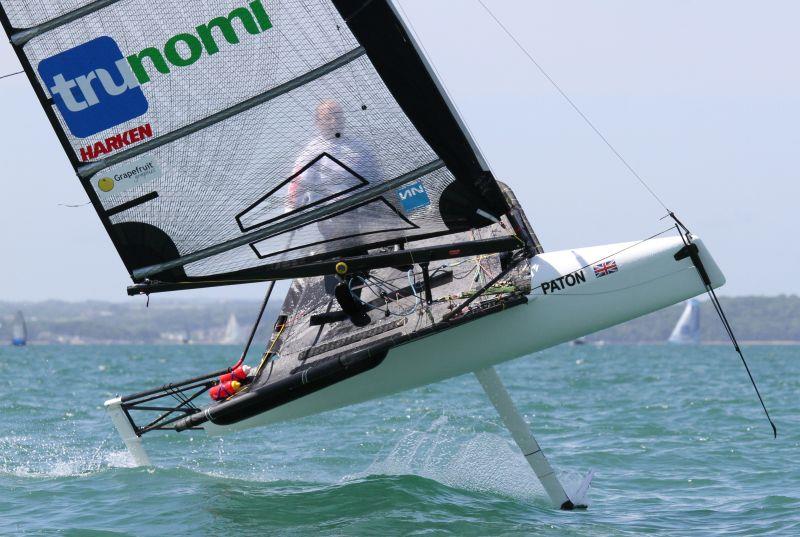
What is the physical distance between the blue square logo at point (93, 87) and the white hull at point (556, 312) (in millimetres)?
2252

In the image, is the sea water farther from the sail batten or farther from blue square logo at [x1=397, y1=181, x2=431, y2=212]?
the sail batten

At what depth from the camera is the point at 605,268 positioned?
301 inches

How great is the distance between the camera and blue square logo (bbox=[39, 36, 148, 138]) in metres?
7.08

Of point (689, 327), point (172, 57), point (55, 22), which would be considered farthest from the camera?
point (689, 327)

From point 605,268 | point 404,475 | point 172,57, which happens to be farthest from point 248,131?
point 404,475

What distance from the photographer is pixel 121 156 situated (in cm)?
734

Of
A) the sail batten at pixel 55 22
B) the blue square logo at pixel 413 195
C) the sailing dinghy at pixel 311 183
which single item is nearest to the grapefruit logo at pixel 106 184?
the sailing dinghy at pixel 311 183

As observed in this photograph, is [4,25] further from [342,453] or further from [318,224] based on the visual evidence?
[342,453]

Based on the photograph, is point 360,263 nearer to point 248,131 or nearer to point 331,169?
point 331,169

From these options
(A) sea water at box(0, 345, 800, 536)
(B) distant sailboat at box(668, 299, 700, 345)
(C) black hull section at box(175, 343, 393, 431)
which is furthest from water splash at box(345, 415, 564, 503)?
(B) distant sailboat at box(668, 299, 700, 345)

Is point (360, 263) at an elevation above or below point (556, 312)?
above

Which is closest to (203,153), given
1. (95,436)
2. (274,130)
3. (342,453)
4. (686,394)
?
(274,130)

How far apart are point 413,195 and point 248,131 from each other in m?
1.11

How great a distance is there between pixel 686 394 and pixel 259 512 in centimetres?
1230
